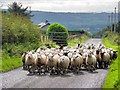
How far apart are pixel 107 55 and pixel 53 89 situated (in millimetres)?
11177

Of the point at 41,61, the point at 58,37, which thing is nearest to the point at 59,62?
the point at 41,61

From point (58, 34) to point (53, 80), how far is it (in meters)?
36.9

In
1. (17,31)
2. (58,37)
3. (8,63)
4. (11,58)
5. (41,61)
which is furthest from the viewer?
(58,37)

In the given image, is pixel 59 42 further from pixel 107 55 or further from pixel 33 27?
pixel 107 55

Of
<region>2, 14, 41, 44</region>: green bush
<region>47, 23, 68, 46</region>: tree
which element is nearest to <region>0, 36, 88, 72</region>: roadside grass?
<region>2, 14, 41, 44</region>: green bush

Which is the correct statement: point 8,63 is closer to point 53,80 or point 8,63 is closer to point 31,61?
point 31,61

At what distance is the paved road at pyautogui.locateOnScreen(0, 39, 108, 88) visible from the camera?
779 inches

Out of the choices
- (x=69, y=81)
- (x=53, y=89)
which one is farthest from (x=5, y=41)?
(x=53, y=89)

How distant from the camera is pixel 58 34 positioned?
192ft

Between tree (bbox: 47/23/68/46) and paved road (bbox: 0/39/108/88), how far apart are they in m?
31.3

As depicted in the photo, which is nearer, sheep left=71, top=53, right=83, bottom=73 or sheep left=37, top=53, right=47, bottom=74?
sheep left=37, top=53, right=47, bottom=74

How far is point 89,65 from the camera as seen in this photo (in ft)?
87.0

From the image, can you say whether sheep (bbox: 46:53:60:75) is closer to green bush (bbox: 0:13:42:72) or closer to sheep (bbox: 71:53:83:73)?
sheep (bbox: 71:53:83:73)

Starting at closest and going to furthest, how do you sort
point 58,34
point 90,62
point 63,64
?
point 63,64 → point 90,62 → point 58,34
